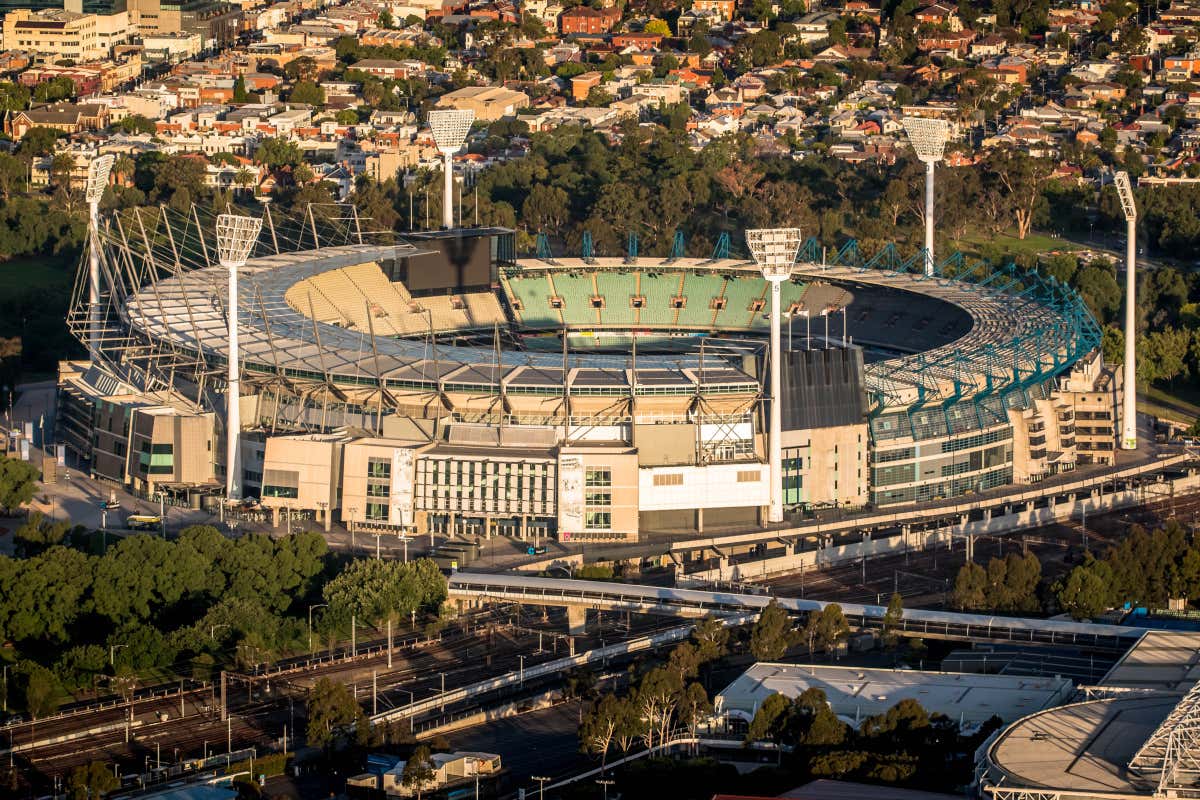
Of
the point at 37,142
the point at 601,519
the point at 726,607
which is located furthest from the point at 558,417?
the point at 37,142

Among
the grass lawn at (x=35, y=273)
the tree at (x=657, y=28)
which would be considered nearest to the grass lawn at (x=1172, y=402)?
the grass lawn at (x=35, y=273)

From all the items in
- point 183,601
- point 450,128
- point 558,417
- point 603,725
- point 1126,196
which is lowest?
point 603,725

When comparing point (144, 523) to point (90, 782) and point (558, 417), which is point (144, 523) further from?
point (90, 782)

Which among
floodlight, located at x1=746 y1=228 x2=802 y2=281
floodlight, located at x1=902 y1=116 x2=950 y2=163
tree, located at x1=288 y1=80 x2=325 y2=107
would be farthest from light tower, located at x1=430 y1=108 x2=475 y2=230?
tree, located at x1=288 y1=80 x2=325 y2=107

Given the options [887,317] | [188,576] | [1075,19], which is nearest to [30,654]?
[188,576]

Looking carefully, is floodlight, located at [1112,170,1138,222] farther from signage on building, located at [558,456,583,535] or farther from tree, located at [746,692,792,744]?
tree, located at [746,692,792,744]

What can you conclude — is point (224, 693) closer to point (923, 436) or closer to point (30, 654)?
point (30, 654)
